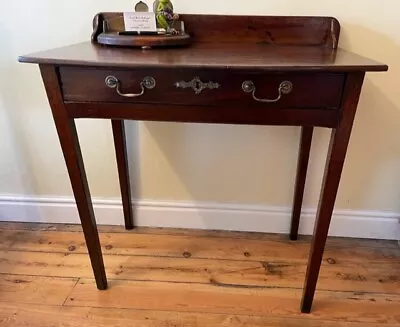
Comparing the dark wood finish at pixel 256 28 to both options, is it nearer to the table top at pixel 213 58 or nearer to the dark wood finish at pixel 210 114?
the table top at pixel 213 58

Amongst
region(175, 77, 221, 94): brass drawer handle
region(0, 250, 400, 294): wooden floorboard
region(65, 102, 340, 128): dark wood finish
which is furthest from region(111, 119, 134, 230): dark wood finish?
region(175, 77, 221, 94): brass drawer handle

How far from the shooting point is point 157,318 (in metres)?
1.16

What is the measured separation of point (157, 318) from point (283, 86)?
2.53 ft

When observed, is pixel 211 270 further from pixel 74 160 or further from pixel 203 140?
pixel 74 160

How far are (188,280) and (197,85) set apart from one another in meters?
0.72

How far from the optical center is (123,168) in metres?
1.45

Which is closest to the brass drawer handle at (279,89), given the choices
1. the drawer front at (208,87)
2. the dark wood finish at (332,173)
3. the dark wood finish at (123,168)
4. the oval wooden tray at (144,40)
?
the drawer front at (208,87)

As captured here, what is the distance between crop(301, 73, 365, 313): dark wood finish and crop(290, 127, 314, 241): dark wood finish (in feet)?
1.19

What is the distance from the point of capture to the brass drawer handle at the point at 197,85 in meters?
0.88

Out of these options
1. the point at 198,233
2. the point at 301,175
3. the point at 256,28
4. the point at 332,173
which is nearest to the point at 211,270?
the point at 198,233

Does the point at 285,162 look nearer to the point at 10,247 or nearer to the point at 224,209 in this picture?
the point at 224,209

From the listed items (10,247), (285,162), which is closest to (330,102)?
(285,162)

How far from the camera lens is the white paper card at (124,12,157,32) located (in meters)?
1.11

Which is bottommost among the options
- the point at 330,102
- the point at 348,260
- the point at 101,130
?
the point at 348,260
